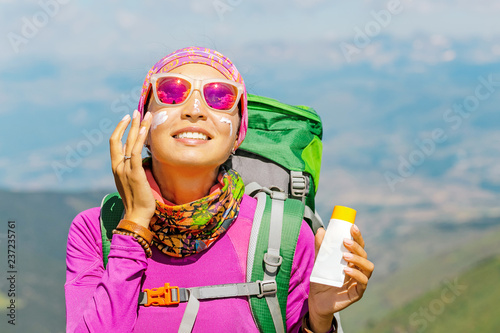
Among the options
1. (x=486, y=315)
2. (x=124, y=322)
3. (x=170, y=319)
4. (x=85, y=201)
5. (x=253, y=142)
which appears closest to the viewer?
(x=124, y=322)

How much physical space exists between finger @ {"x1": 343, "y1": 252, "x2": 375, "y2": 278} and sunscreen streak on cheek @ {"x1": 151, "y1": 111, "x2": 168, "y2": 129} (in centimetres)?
105

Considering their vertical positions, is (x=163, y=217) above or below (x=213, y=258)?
above

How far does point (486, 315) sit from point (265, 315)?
6.68 m

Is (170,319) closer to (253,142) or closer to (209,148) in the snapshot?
(209,148)

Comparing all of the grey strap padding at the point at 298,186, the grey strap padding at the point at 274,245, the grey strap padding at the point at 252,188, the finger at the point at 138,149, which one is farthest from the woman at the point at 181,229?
the grey strap padding at the point at 298,186

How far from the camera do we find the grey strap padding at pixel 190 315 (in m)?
2.73

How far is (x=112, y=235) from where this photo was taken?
9.27 ft

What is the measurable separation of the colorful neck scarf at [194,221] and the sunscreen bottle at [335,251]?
54cm

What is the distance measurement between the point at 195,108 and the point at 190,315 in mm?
968

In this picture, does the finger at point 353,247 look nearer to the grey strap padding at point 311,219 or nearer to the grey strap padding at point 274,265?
the grey strap padding at point 274,265

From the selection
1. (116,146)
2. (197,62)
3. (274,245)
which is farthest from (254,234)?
(197,62)

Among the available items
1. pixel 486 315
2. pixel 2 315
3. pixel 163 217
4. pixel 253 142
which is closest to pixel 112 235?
pixel 163 217

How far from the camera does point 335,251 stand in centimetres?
259

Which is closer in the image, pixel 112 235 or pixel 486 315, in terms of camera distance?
pixel 112 235
